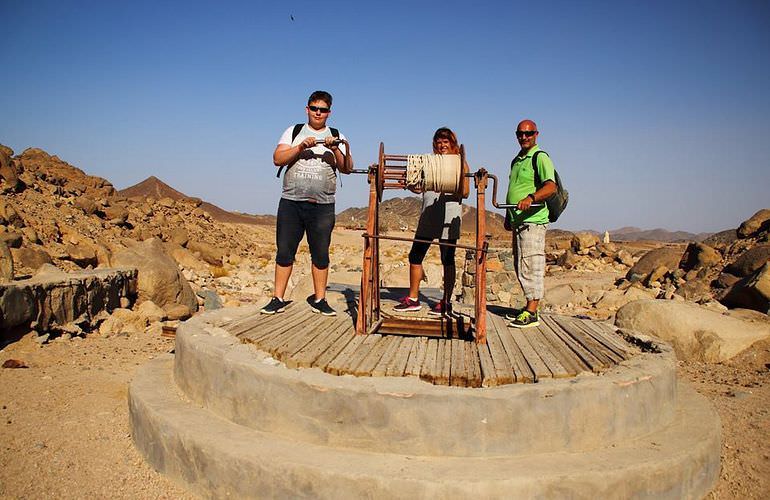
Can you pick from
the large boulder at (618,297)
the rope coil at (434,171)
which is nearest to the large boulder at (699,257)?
the large boulder at (618,297)

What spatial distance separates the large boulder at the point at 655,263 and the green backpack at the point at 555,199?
11.1m

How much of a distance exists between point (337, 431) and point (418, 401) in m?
0.52

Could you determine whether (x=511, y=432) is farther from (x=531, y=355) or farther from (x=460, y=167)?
(x=460, y=167)

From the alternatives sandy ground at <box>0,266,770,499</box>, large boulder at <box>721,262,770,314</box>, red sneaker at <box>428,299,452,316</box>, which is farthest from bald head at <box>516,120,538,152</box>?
large boulder at <box>721,262,770,314</box>

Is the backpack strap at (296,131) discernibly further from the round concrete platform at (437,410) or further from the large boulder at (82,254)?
the large boulder at (82,254)

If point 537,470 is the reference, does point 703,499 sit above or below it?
below

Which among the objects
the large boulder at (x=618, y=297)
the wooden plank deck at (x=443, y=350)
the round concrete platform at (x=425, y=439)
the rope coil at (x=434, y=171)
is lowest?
the large boulder at (x=618, y=297)

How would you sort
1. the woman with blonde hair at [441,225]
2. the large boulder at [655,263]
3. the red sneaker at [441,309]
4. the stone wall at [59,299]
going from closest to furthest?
the woman with blonde hair at [441,225] → the red sneaker at [441,309] → the stone wall at [59,299] → the large boulder at [655,263]

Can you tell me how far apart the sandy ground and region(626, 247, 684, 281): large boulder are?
27.1 ft

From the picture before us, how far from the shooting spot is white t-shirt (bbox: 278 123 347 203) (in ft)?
16.6

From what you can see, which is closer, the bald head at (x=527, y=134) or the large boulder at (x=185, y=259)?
the bald head at (x=527, y=134)

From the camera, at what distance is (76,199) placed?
44.3 feet

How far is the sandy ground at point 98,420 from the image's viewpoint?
3.72 m

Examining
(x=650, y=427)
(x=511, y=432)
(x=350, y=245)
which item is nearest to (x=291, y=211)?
(x=511, y=432)
